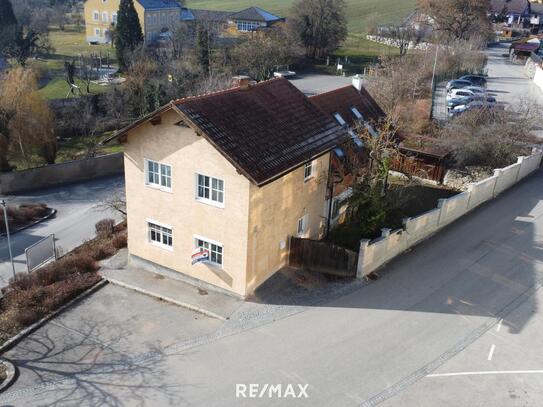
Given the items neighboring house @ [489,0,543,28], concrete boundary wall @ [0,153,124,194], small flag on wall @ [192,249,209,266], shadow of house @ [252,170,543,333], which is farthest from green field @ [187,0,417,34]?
small flag on wall @ [192,249,209,266]

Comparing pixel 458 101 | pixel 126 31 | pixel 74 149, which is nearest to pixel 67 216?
pixel 74 149

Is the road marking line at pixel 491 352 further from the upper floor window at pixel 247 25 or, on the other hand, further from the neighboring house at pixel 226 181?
→ the upper floor window at pixel 247 25

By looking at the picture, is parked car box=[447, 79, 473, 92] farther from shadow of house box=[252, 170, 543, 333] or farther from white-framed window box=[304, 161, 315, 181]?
white-framed window box=[304, 161, 315, 181]

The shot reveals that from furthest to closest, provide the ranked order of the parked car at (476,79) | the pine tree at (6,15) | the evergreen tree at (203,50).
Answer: the pine tree at (6,15) < the evergreen tree at (203,50) < the parked car at (476,79)

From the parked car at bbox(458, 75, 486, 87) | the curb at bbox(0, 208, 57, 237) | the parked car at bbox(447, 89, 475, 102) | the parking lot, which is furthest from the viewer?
the parked car at bbox(458, 75, 486, 87)

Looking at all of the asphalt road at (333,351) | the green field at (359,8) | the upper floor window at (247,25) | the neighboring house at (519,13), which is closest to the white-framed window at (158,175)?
the asphalt road at (333,351)

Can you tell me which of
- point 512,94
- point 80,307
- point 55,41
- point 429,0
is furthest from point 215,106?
point 55,41

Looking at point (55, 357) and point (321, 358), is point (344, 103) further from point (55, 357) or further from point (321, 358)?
point (55, 357)
